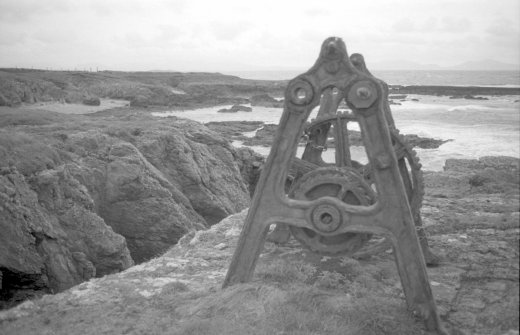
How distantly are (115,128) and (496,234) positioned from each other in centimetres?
1102

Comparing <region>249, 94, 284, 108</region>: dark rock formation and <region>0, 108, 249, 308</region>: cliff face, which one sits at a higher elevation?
<region>249, 94, 284, 108</region>: dark rock formation

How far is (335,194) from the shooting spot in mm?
4102

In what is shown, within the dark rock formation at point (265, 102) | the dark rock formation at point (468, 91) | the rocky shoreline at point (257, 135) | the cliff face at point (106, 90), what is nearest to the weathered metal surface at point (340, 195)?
the rocky shoreline at point (257, 135)

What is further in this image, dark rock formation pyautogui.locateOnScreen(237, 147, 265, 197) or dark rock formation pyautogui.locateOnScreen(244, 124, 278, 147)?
dark rock formation pyautogui.locateOnScreen(244, 124, 278, 147)

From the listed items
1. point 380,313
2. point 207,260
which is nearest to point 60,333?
point 207,260

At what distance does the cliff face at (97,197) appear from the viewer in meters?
7.48

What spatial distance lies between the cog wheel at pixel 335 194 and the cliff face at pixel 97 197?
4.98 m

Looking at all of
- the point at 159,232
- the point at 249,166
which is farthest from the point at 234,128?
the point at 159,232

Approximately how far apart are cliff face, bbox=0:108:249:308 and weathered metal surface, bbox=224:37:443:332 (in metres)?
4.59

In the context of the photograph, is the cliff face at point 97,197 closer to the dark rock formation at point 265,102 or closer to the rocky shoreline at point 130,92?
the rocky shoreline at point 130,92

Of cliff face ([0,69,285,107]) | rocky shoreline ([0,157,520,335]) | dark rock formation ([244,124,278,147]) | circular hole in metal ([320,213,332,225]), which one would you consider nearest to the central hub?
circular hole in metal ([320,213,332,225])

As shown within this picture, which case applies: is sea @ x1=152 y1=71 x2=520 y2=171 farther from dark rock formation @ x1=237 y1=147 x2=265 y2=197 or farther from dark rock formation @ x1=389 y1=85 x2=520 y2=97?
dark rock formation @ x1=389 y1=85 x2=520 y2=97

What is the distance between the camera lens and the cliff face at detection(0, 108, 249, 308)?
748 centimetres

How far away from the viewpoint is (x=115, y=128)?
45.1 ft
